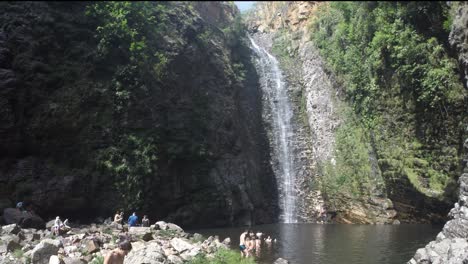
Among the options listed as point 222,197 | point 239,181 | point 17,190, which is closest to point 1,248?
point 17,190

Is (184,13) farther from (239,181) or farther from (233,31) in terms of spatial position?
(239,181)

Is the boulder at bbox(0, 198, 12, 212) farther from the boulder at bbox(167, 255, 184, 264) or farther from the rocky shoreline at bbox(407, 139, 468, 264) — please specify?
the rocky shoreline at bbox(407, 139, 468, 264)

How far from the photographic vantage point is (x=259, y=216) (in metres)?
27.5

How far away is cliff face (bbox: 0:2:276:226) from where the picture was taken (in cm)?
2080

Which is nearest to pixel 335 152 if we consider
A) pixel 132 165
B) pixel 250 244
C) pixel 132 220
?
pixel 250 244

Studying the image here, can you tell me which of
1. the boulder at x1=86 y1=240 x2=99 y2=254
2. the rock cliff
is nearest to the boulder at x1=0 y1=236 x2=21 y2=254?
the boulder at x1=86 y1=240 x2=99 y2=254

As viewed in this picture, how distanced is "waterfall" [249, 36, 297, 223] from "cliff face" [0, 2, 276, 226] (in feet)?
3.34

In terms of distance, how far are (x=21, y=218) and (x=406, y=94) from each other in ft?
73.9

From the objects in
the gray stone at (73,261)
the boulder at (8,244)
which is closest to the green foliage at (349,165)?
the gray stone at (73,261)

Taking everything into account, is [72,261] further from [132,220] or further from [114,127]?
[114,127]

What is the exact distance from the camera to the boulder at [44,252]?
1077cm

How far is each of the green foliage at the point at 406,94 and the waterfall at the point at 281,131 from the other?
11.3 ft

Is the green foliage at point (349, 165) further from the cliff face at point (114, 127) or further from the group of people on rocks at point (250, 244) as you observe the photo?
the group of people on rocks at point (250, 244)

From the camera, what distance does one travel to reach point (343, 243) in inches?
695
